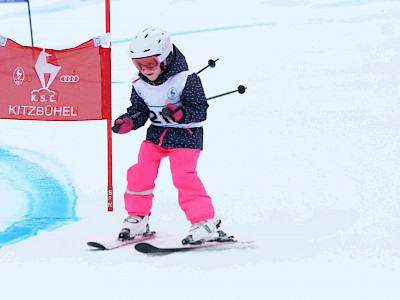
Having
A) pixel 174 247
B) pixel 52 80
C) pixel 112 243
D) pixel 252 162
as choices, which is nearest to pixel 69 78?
pixel 52 80

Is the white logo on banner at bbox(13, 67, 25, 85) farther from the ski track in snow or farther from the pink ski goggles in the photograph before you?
the pink ski goggles

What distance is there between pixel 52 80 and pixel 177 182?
56.5 inches

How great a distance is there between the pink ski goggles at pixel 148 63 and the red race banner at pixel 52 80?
3.24ft

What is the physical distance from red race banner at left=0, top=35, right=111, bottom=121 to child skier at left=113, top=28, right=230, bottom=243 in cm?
83

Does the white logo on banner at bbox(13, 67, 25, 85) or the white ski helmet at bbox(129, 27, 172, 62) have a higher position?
the white ski helmet at bbox(129, 27, 172, 62)

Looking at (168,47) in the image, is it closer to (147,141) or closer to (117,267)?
(147,141)

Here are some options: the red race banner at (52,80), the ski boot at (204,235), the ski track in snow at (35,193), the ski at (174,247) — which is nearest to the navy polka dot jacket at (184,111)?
the ski boot at (204,235)

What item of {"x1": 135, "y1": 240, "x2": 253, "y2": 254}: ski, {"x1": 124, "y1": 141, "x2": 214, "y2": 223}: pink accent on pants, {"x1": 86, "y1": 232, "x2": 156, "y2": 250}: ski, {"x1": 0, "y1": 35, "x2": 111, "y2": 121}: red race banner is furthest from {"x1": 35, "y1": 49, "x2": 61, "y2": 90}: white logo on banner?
{"x1": 135, "y1": 240, "x2": 253, "y2": 254}: ski

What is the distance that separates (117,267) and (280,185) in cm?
258

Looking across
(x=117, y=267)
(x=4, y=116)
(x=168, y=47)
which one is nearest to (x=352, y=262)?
(x=117, y=267)

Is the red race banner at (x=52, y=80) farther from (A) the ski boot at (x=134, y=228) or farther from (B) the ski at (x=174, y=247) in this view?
(B) the ski at (x=174, y=247)

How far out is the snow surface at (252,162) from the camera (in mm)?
4125

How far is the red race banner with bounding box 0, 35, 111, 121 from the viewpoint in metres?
5.63

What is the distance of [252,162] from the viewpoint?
7406 millimetres
